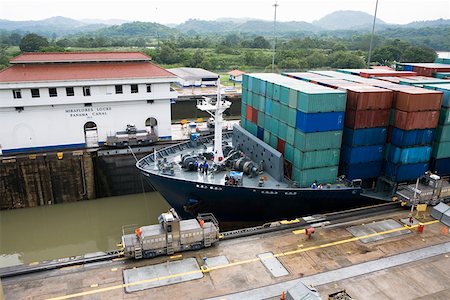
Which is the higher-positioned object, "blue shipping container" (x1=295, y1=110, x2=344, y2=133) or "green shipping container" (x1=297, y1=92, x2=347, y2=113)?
"green shipping container" (x1=297, y1=92, x2=347, y2=113)

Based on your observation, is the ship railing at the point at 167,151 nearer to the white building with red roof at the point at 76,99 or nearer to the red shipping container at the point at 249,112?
the red shipping container at the point at 249,112

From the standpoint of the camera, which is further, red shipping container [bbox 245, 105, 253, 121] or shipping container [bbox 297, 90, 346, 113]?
red shipping container [bbox 245, 105, 253, 121]

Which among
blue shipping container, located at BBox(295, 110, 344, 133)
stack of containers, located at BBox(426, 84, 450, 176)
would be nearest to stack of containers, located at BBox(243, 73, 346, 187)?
blue shipping container, located at BBox(295, 110, 344, 133)

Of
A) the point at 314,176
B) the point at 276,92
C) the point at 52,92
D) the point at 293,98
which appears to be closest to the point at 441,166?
the point at 314,176

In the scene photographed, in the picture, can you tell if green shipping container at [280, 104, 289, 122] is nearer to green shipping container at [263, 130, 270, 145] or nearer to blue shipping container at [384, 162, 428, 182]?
green shipping container at [263, 130, 270, 145]

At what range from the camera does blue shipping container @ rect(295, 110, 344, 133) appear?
20594 millimetres

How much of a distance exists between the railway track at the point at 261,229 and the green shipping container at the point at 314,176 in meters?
2.37

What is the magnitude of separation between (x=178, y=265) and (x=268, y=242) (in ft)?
15.8

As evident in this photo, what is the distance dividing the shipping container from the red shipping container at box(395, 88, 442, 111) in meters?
3.66

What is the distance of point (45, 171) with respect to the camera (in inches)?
1116

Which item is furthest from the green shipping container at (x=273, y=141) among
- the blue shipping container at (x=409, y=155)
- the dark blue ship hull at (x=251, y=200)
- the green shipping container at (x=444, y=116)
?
the green shipping container at (x=444, y=116)

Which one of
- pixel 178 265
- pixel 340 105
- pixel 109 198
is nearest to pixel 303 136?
pixel 340 105

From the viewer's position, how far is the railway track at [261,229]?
1520 cm

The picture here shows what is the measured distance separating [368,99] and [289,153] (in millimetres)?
5846
